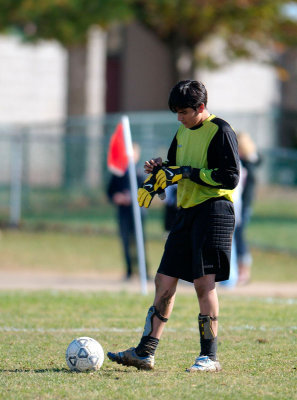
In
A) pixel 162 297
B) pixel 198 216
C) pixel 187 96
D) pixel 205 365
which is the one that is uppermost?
pixel 187 96

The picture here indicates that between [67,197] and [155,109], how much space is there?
11.0m

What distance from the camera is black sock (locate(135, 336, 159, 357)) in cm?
596

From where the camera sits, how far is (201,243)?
233 inches

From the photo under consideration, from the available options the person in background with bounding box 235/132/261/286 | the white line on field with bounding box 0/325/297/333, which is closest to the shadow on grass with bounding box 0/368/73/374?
the white line on field with bounding box 0/325/297/333

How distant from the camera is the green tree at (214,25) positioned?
22.0 meters

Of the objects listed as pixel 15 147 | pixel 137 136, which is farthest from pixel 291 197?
pixel 15 147

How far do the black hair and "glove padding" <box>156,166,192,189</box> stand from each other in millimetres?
422

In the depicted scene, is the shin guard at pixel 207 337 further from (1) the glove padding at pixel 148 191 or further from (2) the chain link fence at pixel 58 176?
(2) the chain link fence at pixel 58 176

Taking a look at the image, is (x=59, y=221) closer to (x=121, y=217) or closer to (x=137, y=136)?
(x=137, y=136)

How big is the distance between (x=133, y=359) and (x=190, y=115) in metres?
1.75

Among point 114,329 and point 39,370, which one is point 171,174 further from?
point 114,329

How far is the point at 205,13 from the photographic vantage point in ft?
72.4

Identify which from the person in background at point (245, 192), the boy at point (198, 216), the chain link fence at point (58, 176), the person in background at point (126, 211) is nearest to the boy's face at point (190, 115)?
the boy at point (198, 216)

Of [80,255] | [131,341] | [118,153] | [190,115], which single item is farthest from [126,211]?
[190,115]
